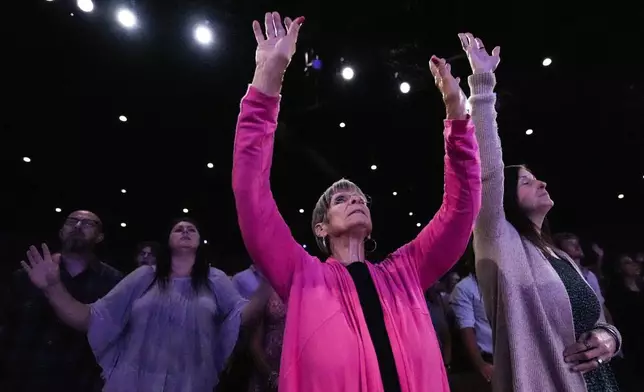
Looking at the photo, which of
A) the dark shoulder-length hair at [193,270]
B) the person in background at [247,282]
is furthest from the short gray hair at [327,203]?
the person in background at [247,282]

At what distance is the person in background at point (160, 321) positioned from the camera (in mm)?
2195

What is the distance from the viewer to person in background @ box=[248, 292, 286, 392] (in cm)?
247

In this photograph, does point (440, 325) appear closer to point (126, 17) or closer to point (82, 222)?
point (82, 222)

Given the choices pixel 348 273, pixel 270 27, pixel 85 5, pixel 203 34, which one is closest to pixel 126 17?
pixel 85 5

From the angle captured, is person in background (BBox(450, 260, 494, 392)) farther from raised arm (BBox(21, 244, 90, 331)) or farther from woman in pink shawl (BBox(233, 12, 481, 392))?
raised arm (BBox(21, 244, 90, 331))

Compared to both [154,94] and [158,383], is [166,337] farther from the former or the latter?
[154,94]

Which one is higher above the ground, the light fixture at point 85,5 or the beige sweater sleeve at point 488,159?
the light fixture at point 85,5

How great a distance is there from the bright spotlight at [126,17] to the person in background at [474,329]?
3488 millimetres

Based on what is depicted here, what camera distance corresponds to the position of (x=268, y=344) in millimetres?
2533

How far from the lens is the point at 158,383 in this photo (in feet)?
7.17

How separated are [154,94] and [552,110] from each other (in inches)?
169

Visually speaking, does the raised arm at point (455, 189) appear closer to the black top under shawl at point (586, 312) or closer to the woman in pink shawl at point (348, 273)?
the woman in pink shawl at point (348, 273)

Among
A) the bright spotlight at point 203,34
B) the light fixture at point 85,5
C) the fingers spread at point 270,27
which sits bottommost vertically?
the fingers spread at point 270,27

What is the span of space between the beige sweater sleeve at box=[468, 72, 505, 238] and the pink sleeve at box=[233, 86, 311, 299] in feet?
2.23
